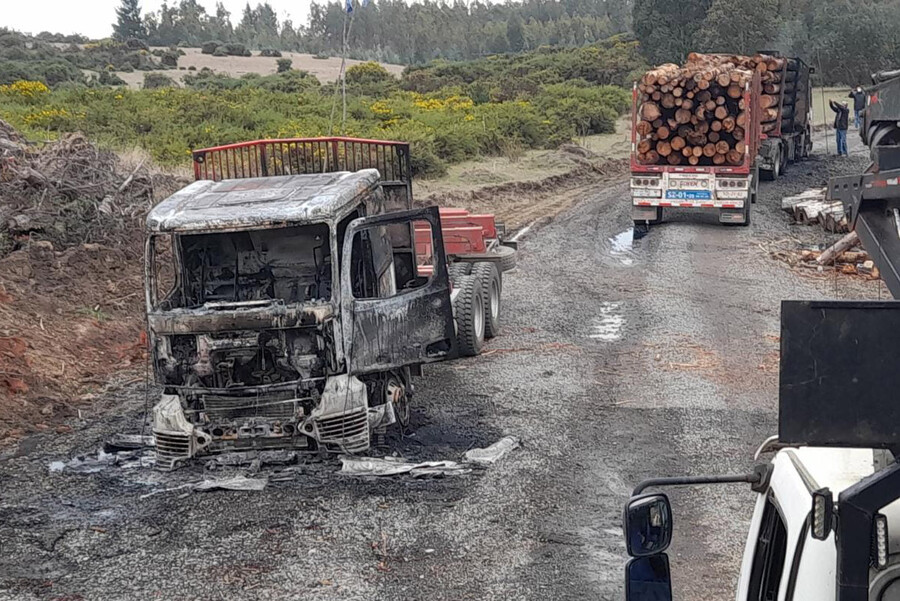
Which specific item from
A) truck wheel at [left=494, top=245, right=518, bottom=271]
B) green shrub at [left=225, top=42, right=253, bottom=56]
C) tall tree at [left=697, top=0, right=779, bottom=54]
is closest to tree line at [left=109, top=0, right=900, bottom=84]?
tall tree at [left=697, top=0, right=779, bottom=54]

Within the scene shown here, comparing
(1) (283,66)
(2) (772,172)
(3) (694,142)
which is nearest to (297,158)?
(3) (694,142)

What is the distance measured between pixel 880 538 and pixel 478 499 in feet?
19.0

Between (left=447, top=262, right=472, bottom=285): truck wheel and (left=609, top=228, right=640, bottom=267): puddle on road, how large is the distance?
5.15 meters

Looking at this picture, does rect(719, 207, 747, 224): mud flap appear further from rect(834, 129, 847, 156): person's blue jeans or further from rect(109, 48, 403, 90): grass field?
rect(109, 48, 403, 90): grass field

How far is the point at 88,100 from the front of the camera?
3130 cm

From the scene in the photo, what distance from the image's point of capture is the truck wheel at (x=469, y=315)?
11.7 m

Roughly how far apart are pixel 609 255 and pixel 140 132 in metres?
15.0

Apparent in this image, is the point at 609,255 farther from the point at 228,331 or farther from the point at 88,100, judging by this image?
the point at 88,100

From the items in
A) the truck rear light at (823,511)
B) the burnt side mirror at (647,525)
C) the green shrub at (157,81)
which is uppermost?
the green shrub at (157,81)

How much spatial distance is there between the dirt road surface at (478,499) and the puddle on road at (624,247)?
419 centimetres

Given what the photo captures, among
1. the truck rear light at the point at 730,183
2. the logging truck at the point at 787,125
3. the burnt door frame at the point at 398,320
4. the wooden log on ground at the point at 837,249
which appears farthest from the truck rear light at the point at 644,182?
the burnt door frame at the point at 398,320

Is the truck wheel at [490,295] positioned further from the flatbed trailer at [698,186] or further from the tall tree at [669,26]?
the tall tree at [669,26]

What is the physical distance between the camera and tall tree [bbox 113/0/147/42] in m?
93.4

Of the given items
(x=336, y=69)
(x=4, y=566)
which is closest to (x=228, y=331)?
(x=4, y=566)
